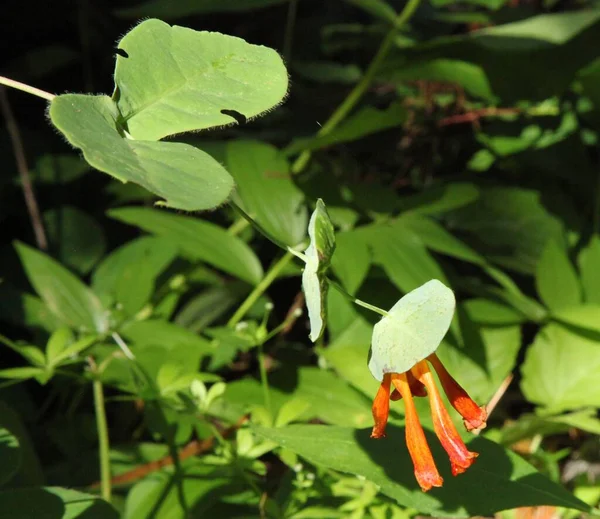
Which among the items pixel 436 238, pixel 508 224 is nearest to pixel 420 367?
pixel 436 238

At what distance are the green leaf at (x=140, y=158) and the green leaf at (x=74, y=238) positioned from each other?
835 mm

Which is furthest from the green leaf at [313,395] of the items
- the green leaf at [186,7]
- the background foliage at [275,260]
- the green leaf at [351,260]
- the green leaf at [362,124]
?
the green leaf at [186,7]

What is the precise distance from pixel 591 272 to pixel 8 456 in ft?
3.12

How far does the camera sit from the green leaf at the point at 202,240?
3.35ft

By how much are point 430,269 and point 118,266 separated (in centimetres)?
52

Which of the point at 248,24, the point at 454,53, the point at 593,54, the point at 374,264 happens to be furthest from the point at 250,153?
the point at 248,24

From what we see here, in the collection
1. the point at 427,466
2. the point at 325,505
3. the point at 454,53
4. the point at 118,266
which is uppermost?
the point at 454,53

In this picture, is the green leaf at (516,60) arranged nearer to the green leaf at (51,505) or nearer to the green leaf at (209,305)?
the green leaf at (209,305)

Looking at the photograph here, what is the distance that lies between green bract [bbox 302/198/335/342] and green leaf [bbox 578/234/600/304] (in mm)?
845

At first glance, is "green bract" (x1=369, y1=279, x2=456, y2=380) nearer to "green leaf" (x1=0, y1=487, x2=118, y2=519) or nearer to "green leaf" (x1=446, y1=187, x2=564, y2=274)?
"green leaf" (x1=0, y1=487, x2=118, y2=519)

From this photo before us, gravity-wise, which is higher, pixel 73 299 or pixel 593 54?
pixel 593 54

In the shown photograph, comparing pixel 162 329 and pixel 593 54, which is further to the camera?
pixel 593 54

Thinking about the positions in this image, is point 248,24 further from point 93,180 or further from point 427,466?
point 427,466

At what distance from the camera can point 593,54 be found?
127 centimetres
